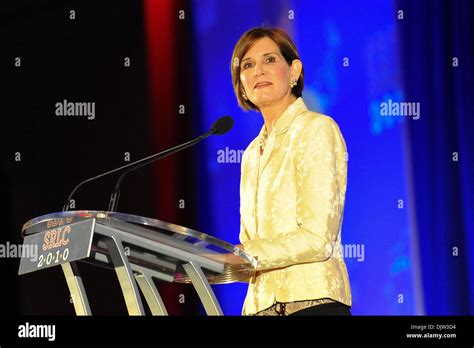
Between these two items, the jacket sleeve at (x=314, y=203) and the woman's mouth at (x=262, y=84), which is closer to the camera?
the jacket sleeve at (x=314, y=203)

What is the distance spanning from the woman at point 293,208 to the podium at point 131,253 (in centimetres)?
21

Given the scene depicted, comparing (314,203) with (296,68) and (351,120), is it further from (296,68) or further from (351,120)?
(351,120)

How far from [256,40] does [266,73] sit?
0.52ft

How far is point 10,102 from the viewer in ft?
14.4

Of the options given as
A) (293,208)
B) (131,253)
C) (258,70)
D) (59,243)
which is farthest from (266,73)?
(59,243)

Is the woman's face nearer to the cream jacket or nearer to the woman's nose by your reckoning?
the woman's nose

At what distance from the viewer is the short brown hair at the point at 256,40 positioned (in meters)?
3.33

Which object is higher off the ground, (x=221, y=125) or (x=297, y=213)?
(x=221, y=125)

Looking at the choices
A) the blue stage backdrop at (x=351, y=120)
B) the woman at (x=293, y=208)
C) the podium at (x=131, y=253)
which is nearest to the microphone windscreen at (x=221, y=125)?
the woman at (x=293, y=208)

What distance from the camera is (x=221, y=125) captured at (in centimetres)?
326

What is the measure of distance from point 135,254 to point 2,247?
74.4 inches

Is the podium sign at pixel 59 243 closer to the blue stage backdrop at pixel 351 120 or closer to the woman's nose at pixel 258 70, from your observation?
the woman's nose at pixel 258 70

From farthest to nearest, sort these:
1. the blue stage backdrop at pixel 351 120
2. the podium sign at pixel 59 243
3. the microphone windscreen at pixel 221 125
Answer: the blue stage backdrop at pixel 351 120 < the microphone windscreen at pixel 221 125 < the podium sign at pixel 59 243

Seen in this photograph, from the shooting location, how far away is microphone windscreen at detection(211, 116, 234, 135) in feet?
10.7
